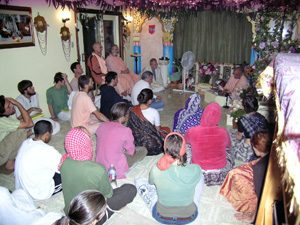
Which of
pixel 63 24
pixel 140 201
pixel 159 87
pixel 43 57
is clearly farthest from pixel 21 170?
pixel 159 87

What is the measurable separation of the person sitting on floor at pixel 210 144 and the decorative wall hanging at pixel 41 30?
4042mm

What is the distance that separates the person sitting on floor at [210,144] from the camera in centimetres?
289

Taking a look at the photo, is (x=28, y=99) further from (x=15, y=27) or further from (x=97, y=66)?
(x=97, y=66)

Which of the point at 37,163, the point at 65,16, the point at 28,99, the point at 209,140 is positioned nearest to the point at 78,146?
the point at 37,163

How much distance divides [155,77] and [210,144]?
18.3 ft

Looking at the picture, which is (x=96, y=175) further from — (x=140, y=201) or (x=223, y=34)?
(x=223, y=34)

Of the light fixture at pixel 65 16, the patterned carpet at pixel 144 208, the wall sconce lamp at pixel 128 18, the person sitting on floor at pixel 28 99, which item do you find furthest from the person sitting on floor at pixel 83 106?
the wall sconce lamp at pixel 128 18

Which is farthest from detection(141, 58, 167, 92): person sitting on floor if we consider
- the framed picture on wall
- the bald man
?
the framed picture on wall

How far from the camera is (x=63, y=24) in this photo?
5.92 m

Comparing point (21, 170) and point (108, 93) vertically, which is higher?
point (108, 93)

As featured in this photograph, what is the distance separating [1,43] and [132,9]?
204 inches

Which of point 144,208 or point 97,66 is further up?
point 97,66

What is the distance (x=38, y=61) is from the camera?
212 inches

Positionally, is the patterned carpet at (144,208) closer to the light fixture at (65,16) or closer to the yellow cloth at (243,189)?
the yellow cloth at (243,189)
